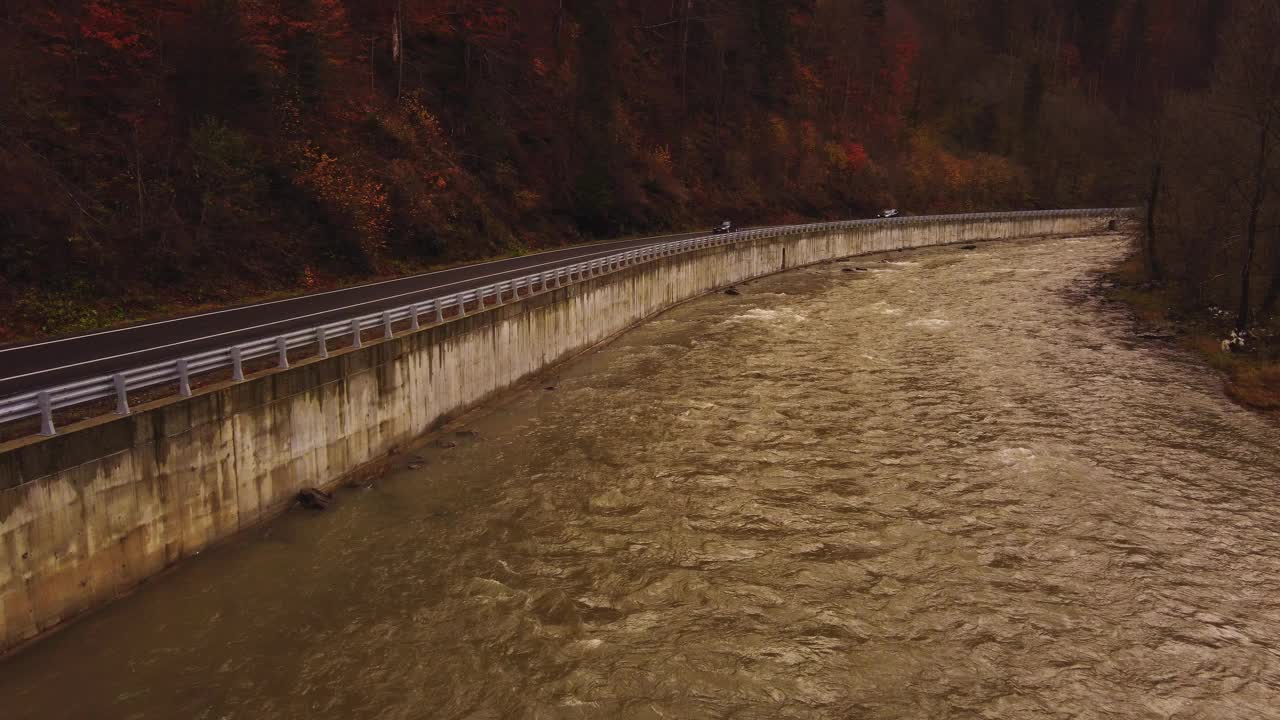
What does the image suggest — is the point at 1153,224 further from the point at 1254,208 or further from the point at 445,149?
the point at 445,149

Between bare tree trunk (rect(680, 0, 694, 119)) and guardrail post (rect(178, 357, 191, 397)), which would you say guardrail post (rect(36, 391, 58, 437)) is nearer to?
guardrail post (rect(178, 357, 191, 397))

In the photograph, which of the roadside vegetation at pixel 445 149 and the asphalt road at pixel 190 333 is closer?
the asphalt road at pixel 190 333

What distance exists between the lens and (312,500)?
51.1 ft

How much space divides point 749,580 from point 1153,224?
44.5 metres

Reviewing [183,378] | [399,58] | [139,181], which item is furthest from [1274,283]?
[399,58]

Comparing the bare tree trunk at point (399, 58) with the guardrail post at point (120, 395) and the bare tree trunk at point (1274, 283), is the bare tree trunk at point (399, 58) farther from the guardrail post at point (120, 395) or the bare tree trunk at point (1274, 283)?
the bare tree trunk at point (1274, 283)

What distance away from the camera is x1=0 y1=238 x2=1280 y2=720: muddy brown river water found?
10172 millimetres

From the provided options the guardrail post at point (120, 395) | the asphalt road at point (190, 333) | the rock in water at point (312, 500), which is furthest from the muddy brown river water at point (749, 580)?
the asphalt road at point (190, 333)

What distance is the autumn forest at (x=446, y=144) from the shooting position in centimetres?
2433

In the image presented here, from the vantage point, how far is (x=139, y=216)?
24531 millimetres

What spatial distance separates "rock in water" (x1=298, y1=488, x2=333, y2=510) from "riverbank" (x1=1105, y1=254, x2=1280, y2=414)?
87.4 ft

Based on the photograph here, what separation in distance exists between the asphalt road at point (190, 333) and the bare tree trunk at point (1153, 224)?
38.3 metres

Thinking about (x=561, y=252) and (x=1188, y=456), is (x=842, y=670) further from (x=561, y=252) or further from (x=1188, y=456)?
(x=561, y=252)

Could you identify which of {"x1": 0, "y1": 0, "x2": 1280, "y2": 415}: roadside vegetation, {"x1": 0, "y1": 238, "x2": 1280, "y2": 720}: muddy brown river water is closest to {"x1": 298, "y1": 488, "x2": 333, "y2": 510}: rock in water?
{"x1": 0, "y1": 238, "x2": 1280, "y2": 720}: muddy brown river water
